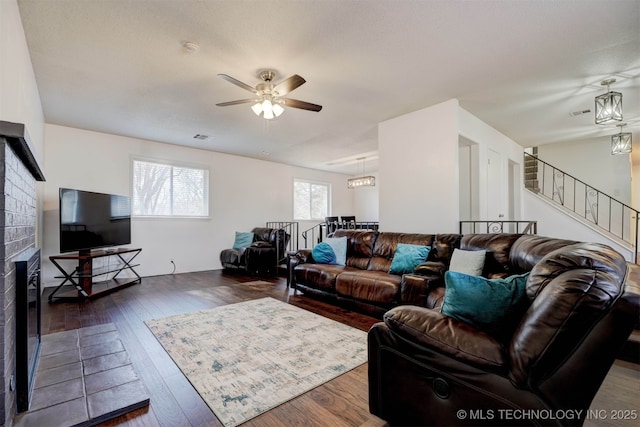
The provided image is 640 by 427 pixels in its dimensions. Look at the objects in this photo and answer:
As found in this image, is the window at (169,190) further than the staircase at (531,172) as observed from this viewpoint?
No

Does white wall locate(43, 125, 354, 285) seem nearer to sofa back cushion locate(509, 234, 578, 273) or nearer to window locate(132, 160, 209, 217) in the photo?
window locate(132, 160, 209, 217)

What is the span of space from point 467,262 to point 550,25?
218 cm

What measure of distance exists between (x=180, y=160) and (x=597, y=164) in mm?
8855

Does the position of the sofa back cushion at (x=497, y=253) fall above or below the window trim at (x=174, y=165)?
below

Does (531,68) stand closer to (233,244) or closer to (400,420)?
(400,420)

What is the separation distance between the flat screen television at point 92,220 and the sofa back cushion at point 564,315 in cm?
503

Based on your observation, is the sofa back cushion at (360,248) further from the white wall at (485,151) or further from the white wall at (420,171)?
the white wall at (485,151)

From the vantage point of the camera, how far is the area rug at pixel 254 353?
182 cm

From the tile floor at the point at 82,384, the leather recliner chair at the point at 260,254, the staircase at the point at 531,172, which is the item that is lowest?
the tile floor at the point at 82,384

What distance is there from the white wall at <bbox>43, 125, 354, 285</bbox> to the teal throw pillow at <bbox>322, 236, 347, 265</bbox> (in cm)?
332

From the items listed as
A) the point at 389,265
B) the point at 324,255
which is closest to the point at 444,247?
the point at 389,265

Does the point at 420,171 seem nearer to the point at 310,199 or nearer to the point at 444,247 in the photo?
A: the point at 444,247

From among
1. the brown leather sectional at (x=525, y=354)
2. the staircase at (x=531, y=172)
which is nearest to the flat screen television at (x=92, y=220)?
the brown leather sectional at (x=525, y=354)

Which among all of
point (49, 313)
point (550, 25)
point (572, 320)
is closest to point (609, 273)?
point (572, 320)
